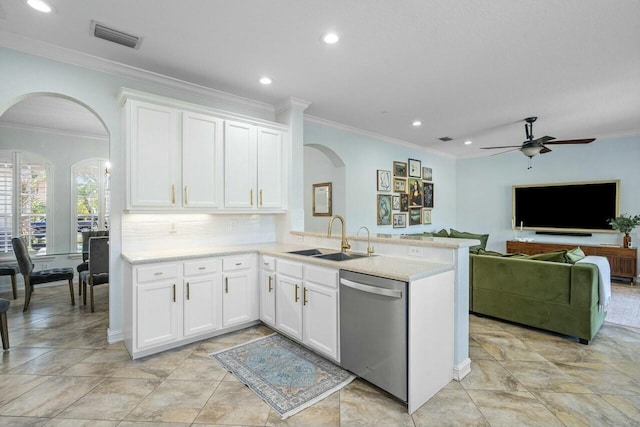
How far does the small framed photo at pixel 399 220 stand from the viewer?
20.6 feet

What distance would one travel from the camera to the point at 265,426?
1.91 m

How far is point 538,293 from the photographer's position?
3346 millimetres

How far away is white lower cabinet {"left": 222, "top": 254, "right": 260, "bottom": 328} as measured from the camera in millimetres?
3210

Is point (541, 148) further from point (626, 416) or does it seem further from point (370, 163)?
point (626, 416)

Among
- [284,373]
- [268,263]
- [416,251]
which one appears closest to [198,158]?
[268,263]

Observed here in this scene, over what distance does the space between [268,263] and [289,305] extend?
54 centimetres

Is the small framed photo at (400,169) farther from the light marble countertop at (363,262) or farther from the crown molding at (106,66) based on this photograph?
the light marble countertop at (363,262)

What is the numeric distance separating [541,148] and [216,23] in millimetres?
4696

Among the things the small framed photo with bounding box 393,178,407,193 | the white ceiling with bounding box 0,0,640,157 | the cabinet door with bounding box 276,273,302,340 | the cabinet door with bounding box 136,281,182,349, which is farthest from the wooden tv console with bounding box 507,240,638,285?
the cabinet door with bounding box 136,281,182,349

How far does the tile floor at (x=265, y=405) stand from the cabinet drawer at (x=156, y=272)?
28.5 inches

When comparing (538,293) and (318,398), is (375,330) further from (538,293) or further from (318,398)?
(538,293)

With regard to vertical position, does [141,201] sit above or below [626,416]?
above

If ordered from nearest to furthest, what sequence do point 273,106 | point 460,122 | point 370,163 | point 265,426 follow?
point 265,426
point 273,106
point 460,122
point 370,163

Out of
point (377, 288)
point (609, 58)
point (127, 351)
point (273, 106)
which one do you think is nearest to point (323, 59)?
point (273, 106)
